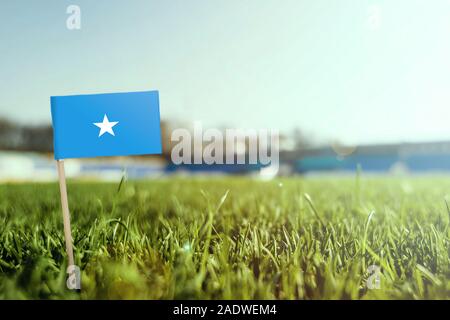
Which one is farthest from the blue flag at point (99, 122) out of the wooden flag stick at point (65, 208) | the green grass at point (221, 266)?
the green grass at point (221, 266)

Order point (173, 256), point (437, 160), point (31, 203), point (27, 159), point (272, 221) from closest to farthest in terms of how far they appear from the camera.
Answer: point (173, 256), point (272, 221), point (31, 203), point (27, 159), point (437, 160)

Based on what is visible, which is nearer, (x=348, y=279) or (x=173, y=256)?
(x=348, y=279)

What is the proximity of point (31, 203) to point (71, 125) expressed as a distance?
170cm

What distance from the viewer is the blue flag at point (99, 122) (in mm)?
1133

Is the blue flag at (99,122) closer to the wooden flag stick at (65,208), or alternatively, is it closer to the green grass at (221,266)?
the wooden flag stick at (65,208)

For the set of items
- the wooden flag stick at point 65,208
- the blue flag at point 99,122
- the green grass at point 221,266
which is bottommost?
the green grass at point 221,266

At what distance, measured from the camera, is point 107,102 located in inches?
44.5

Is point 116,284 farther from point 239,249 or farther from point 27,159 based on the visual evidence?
point 27,159

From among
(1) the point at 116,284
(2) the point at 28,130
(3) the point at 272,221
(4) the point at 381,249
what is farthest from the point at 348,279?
(2) the point at 28,130

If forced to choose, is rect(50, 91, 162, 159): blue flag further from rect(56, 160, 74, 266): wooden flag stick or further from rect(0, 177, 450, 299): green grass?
rect(0, 177, 450, 299): green grass

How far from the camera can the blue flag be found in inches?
44.6

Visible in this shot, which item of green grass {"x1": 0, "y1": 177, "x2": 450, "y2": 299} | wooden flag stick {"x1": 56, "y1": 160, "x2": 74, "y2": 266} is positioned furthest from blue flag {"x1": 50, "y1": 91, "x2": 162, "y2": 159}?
green grass {"x1": 0, "y1": 177, "x2": 450, "y2": 299}

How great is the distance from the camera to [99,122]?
44.8 inches

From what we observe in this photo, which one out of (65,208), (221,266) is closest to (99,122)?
(65,208)
